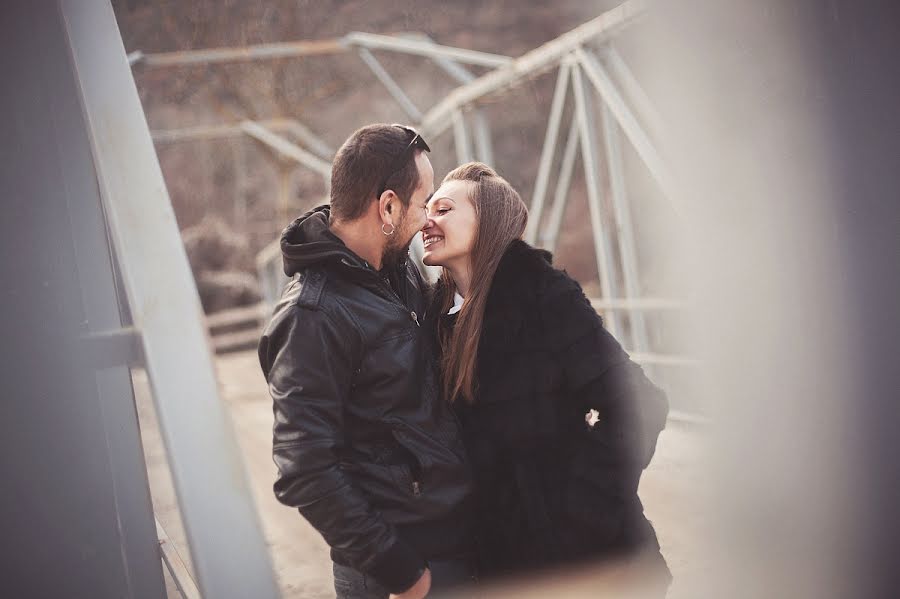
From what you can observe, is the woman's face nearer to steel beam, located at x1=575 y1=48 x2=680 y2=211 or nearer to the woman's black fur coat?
the woman's black fur coat

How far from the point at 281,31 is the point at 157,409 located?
1490 centimetres

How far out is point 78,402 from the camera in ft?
4.63

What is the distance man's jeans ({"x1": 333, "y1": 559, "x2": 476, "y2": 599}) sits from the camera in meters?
1.61

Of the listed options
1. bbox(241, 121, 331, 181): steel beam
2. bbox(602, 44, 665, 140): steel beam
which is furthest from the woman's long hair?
bbox(241, 121, 331, 181): steel beam

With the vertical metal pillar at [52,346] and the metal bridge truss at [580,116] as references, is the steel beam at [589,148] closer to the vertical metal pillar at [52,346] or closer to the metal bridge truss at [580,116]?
Answer: the metal bridge truss at [580,116]

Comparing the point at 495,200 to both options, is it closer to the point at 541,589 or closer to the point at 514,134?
the point at 541,589

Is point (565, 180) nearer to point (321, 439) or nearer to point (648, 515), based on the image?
point (648, 515)

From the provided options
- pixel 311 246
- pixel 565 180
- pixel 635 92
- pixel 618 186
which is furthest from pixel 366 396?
pixel 565 180

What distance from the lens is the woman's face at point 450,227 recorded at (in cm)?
185

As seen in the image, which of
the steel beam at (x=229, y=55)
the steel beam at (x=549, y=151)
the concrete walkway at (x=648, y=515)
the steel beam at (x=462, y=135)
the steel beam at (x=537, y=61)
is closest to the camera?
the concrete walkway at (x=648, y=515)

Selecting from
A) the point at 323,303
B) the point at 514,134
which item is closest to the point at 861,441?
the point at 323,303

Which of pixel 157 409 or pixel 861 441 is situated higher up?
pixel 157 409

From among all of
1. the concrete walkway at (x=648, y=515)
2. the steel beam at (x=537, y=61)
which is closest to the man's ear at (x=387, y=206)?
the concrete walkway at (x=648, y=515)

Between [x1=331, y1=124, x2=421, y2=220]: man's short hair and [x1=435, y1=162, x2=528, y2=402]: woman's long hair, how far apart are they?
0.27 meters
